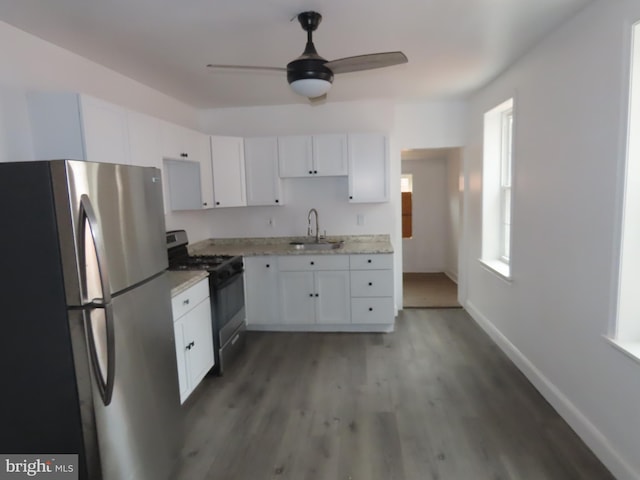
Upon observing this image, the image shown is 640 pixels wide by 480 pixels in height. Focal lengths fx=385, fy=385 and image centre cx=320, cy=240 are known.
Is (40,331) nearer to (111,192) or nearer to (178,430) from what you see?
(111,192)

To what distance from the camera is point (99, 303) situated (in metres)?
1.54

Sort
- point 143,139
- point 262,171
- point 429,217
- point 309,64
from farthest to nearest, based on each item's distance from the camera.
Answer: point 429,217 < point 262,171 < point 143,139 < point 309,64

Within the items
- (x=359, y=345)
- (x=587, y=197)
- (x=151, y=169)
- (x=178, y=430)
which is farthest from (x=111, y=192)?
(x=359, y=345)

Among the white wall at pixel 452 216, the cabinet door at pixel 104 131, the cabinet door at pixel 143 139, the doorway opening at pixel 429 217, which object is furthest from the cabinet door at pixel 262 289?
the white wall at pixel 452 216

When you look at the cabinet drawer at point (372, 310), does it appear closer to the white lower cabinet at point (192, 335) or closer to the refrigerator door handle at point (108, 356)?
the white lower cabinet at point (192, 335)

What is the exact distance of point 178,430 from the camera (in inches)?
87.6

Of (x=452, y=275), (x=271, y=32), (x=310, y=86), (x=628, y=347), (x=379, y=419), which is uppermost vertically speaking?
(x=271, y=32)

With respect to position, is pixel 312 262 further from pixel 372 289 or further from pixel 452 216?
pixel 452 216

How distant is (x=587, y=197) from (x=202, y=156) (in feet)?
10.8

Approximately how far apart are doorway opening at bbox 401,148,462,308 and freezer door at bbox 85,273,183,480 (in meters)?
4.60

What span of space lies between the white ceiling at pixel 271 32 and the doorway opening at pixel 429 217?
3134mm

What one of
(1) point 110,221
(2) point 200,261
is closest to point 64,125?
(1) point 110,221

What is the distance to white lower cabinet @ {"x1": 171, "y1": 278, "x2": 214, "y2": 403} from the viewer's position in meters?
2.60

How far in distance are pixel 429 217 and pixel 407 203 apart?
453 millimetres
